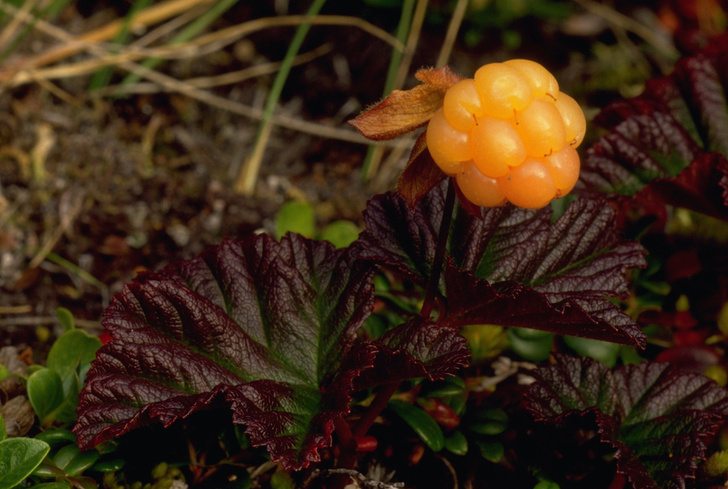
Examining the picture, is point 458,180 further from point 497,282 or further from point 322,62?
point 322,62

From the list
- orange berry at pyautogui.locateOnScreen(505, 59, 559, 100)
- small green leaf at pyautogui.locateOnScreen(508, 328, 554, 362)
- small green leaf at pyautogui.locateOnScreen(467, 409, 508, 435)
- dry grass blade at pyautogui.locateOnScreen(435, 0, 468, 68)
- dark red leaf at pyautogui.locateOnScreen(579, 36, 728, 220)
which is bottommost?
small green leaf at pyautogui.locateOnScreen(467, 409, 508, 435)

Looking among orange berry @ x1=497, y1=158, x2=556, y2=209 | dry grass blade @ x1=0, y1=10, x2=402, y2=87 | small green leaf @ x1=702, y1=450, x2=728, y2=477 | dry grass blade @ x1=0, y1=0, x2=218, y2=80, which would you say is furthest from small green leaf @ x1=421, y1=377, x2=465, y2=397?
dry grass blade @ x1=0, y1=0, x2=218, y2=80

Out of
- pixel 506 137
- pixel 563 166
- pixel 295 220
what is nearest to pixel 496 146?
pixel 506 137

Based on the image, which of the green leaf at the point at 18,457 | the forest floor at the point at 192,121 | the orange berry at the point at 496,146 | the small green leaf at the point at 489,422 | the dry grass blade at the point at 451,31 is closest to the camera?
the orange berry at the point at 496,146

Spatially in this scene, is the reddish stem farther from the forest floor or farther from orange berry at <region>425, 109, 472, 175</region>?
the forest floor

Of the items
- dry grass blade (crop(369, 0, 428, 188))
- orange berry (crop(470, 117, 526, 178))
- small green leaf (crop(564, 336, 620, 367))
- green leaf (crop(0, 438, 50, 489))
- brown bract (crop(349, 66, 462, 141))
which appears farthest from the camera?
dry grass blade (crop(369, 0, 428, 188))

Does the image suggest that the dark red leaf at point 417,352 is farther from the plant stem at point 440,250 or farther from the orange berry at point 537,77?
the orange berry at point 537,77

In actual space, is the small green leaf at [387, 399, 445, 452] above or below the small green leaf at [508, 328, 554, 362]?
below

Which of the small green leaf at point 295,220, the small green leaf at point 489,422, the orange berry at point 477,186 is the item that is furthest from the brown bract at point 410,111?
the small green leaf at point 295,220
